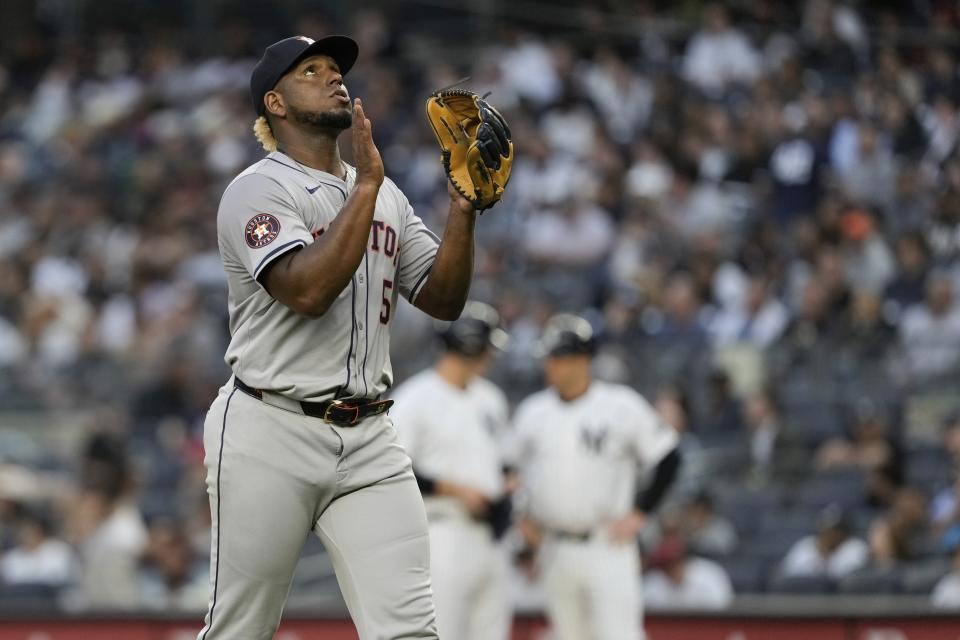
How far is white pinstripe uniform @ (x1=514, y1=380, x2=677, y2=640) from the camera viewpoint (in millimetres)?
7387

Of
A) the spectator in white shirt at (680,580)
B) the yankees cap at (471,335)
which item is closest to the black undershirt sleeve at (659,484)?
the yankees cap at (471,335)

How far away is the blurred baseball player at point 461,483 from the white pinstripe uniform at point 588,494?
0.87 feet

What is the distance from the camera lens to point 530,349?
10898mm

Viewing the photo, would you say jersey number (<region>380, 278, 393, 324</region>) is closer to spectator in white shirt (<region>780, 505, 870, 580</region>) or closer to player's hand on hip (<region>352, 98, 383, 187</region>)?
player's hand on hip (<region>352, 98, 383, 187</region>)

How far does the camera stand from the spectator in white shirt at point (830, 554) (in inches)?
333

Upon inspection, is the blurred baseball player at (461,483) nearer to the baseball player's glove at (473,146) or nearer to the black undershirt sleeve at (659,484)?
the black undershirt sleeve at (659,484)

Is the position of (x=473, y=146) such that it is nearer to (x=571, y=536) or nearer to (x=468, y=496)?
(x=468, y=496)

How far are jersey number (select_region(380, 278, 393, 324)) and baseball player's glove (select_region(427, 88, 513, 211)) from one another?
0.34 m

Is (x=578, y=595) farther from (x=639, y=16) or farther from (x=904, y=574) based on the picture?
(x=639, y=16)

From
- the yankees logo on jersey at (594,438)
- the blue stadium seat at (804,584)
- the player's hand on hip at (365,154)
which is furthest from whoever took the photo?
the blue stadium seat at (804,584)

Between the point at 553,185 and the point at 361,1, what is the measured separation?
4924 millimetres

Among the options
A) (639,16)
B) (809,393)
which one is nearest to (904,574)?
(809,393)

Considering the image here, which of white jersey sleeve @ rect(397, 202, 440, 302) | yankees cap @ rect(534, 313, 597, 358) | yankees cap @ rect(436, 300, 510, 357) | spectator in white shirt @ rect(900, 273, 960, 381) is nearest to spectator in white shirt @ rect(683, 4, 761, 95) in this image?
spectator in white shirt @ rect(900, 273, 960, 381)

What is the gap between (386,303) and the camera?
168 inches
